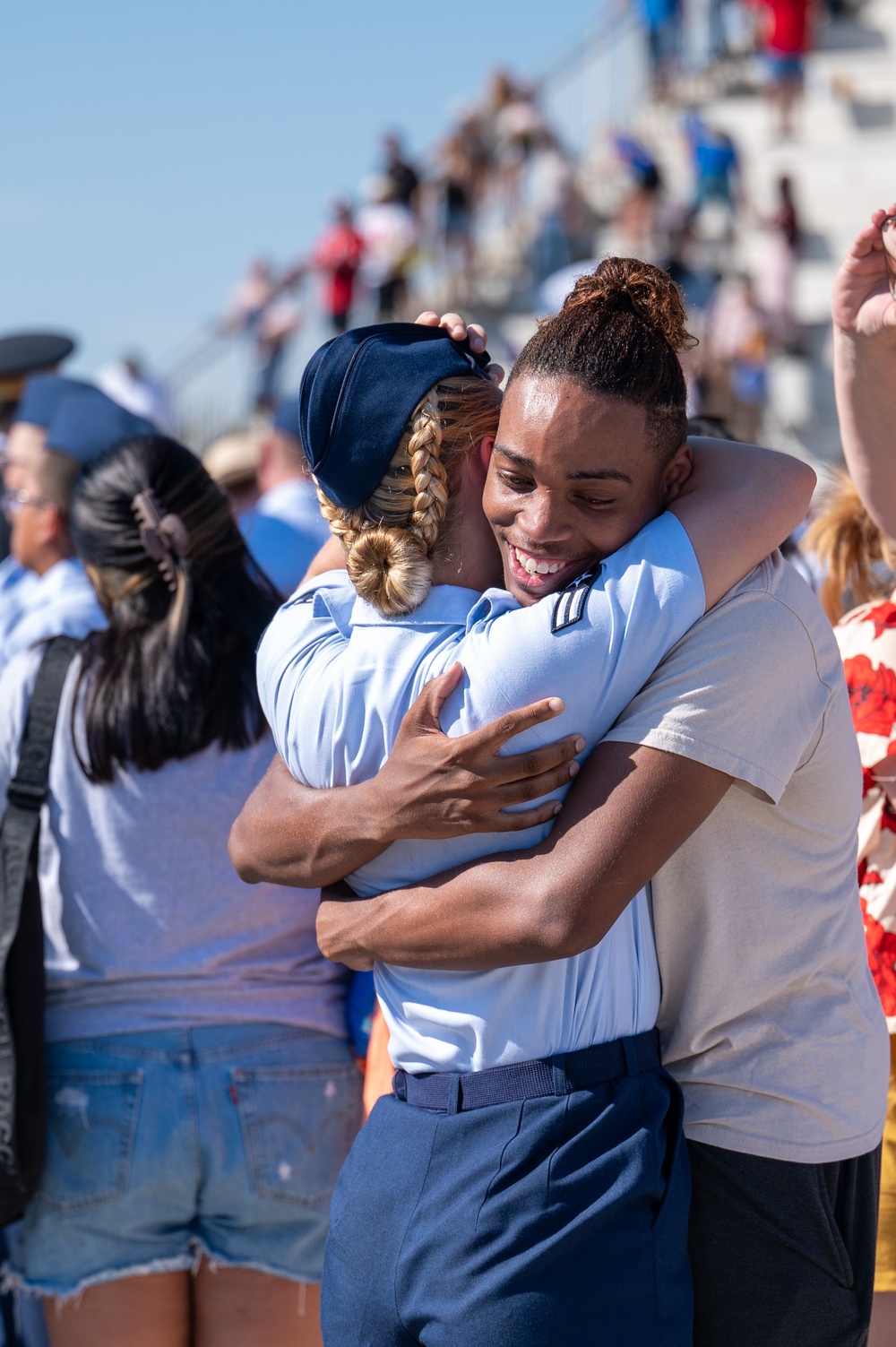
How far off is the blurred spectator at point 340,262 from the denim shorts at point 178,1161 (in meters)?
14.6

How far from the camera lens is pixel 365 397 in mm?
1832

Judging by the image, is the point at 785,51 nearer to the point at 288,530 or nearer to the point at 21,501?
the point at 288,530

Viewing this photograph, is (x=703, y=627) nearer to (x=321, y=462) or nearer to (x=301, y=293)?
(x=321, y=462)

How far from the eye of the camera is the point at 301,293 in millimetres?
18734

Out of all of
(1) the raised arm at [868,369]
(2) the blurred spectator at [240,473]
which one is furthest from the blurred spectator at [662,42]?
(1) the raised arm at [868,369]

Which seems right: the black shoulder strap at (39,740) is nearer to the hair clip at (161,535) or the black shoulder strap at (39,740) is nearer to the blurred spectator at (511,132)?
the hair clip at (161,535)

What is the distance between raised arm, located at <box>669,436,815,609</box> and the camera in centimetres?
171

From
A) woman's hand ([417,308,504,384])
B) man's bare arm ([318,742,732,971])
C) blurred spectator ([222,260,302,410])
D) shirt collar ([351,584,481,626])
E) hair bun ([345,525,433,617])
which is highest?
woman's hand ([417,308,504,384])

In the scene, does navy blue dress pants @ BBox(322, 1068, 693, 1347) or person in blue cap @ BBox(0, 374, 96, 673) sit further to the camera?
person in blue cap @ BBox(0, 374, 96, 673)

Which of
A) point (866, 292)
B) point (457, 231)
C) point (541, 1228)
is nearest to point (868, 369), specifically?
point (866, 292)

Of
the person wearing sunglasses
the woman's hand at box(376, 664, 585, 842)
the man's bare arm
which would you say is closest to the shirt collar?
the woman's hand at box(376, 664, 585, 842)

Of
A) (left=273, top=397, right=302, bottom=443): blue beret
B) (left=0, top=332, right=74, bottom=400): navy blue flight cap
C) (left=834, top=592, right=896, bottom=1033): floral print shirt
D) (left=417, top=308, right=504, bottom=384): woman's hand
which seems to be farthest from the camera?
(left=0, top=332, right=74, bottom=400): navy blue flight cap

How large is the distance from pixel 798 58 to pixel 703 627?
16.7 metres

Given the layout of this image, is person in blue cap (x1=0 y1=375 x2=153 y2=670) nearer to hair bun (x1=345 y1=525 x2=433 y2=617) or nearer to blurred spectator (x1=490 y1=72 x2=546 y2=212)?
hair bun (x1=345 y1=525 x2=433 y2=617)
